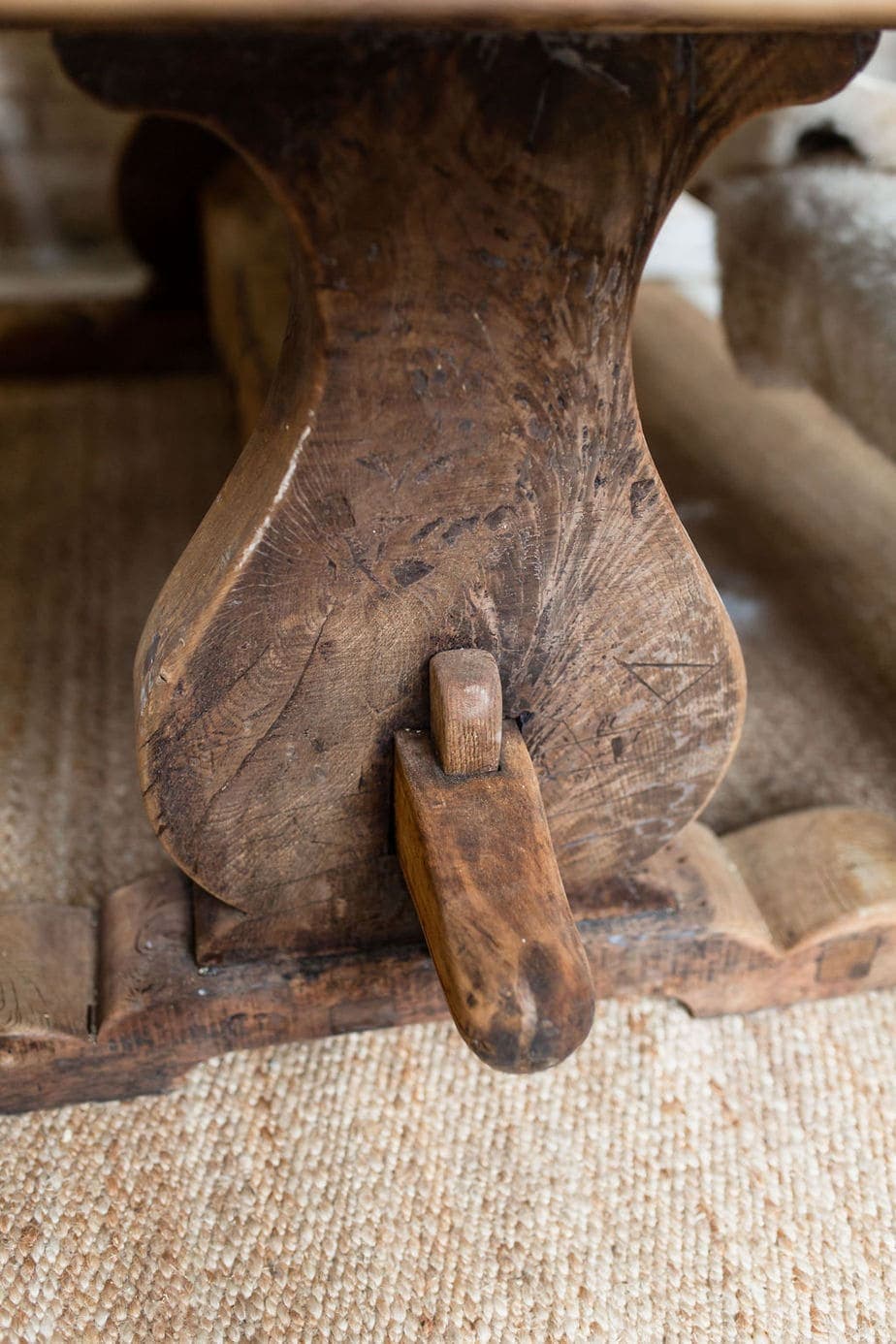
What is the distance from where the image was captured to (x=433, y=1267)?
0.67 meters

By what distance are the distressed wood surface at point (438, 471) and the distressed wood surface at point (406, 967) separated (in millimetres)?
48

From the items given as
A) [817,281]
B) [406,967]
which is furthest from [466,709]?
[817,281]

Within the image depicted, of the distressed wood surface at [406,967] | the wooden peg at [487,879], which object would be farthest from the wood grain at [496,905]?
the distressed wood surface at [406,967]

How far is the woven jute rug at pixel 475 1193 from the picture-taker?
2.11 feet

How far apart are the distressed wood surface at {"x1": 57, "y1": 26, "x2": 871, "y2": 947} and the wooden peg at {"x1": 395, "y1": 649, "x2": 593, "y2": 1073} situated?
0.03m

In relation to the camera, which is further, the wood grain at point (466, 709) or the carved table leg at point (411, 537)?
the wood grain at point (466, 709)

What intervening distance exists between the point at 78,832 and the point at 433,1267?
483 mm

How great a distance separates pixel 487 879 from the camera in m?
0.60

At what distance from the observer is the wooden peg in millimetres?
547

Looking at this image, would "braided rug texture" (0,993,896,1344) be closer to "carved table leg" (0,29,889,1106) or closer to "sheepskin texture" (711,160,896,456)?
"carved table leg" (0,29,889,1106)

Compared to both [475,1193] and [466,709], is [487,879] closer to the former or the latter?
[466,709]

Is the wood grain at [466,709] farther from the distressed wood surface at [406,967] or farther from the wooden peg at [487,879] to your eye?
the distressed wood surface at [406,967]

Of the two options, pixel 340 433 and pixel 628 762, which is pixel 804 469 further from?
pixel 340 433

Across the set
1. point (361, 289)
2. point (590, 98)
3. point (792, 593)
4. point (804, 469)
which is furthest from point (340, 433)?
A: point (804, 469)
